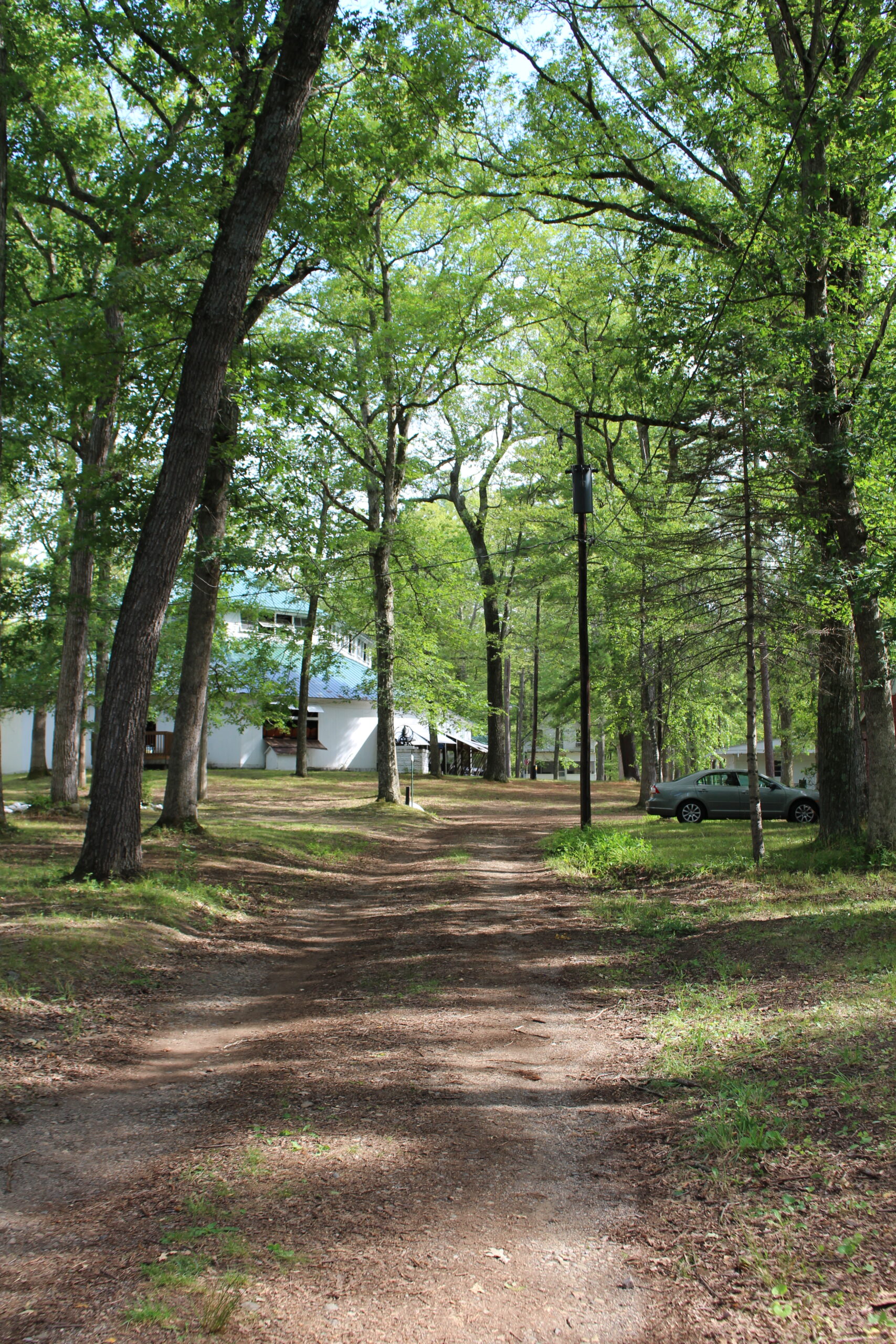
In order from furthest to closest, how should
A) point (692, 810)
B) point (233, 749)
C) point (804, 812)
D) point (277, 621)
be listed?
point (233, 749)
point (277, 621)
point (692, 810)
point (804, 812)

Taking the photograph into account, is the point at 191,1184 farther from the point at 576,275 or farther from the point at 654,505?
the point at 576,275

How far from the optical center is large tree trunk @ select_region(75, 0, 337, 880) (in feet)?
29.2

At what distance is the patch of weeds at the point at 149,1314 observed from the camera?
2.54 meters

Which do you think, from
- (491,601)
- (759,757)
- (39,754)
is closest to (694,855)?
(491,601)

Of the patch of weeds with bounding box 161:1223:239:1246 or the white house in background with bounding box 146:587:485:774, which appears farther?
the white house in background with bounding box 146:587:485:774

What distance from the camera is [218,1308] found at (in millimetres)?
2592

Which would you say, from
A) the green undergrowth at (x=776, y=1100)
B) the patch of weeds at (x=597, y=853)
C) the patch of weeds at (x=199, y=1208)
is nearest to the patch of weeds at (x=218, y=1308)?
the patch of weeds at (x=199, y=1208)

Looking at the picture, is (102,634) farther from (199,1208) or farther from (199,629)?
(199,1208)

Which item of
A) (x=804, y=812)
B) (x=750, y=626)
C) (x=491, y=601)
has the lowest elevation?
(x=804, y=812)

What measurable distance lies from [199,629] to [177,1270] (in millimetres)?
11293

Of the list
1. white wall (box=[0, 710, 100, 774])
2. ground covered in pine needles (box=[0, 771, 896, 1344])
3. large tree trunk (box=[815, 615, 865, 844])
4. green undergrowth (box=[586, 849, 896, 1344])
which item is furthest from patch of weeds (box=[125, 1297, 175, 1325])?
white wall (box=[0, 710, 100, 774])

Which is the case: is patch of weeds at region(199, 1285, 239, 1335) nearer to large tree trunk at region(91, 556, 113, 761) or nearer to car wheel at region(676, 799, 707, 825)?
large tree trunk at region(91, 556, 113, 761)

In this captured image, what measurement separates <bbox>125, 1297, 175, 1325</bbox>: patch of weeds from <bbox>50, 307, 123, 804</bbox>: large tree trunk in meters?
13.7

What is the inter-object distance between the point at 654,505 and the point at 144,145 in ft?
32.0
